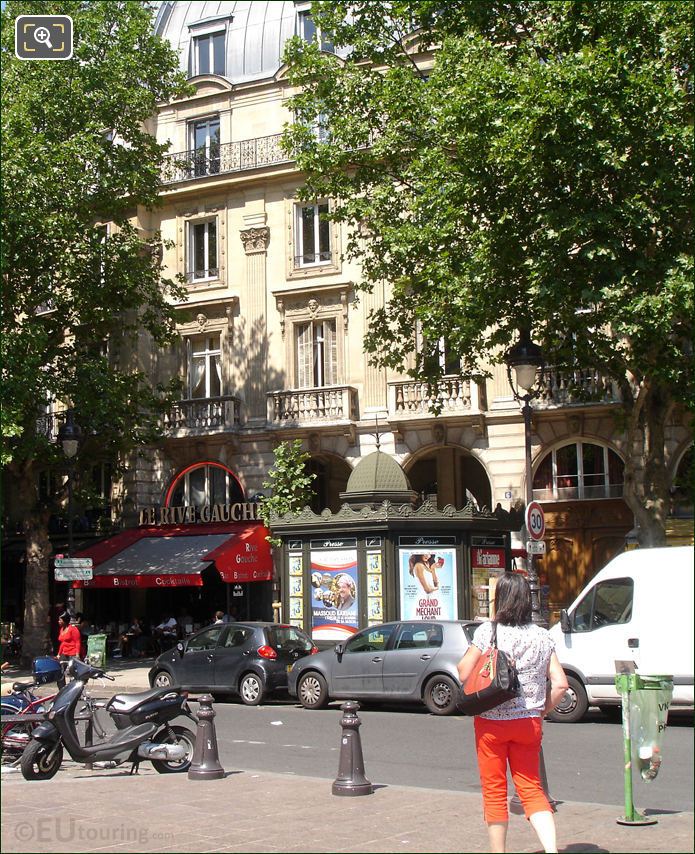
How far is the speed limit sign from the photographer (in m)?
17.1

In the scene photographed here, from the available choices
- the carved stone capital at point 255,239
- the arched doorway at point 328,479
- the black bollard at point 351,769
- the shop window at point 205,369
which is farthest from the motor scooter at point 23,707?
the carved stone capital at point 255,239

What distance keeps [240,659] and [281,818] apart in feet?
37.9

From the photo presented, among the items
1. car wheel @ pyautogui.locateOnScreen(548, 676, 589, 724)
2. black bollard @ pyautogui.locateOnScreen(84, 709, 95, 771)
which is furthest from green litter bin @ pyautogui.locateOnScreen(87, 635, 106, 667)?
black bollard @ pyautogui.locateOnScreen(84, 709, 95, 771)

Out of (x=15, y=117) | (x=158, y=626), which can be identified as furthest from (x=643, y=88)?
(x=158, y=626)

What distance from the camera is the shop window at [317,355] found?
99.2 ft

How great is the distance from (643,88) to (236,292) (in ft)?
53.3

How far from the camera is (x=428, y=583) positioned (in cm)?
2195

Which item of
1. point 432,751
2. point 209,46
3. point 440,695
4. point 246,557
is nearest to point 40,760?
point 432,751

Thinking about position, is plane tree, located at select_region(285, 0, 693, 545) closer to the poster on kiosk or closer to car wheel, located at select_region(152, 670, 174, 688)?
the poster on kiosk

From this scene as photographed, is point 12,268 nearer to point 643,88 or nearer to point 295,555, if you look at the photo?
point 295,555

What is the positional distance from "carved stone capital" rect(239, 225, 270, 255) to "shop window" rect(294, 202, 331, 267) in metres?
0.95

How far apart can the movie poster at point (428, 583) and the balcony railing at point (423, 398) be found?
6.20 meters

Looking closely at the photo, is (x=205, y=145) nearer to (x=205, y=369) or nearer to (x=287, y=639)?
(x=205, y=369)

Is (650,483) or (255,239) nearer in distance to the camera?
(650,483)
